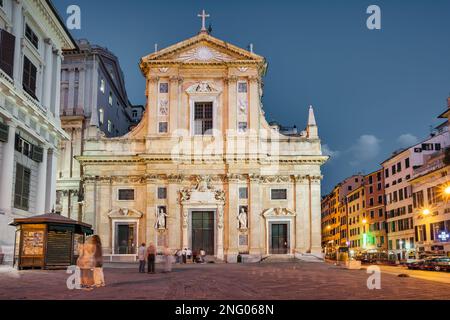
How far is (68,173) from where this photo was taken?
53.7m

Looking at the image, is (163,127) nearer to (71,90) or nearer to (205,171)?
(205,171)

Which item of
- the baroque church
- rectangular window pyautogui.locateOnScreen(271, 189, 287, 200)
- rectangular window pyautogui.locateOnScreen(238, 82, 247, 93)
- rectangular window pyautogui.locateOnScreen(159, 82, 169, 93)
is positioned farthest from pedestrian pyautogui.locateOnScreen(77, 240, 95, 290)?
rectangular window pyautogui.locateOnScreen(238, 82, 247, 93)

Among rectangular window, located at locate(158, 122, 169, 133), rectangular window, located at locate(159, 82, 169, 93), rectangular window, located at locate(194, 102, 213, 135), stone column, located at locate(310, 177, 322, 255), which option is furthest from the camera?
rectangular window, located at locate(194, 102, 213, 135)

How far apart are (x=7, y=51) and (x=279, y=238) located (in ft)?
98.0

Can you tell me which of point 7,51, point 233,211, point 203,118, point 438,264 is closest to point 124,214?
point 233,211

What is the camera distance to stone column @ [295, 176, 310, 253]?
49469 millimetres

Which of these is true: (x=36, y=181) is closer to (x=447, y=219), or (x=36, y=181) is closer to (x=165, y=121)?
(x=165, y=121)

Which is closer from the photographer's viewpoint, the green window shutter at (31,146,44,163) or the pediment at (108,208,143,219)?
the green window shutter at (31,146,44,163)

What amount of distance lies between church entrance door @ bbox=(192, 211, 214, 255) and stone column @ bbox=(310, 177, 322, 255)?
895 cm

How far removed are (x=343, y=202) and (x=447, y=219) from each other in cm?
5974

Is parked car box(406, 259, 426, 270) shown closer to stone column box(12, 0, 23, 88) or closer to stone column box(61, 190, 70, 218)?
stone column box(61, 190, 70, 218)

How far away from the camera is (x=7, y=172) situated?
2795 cm

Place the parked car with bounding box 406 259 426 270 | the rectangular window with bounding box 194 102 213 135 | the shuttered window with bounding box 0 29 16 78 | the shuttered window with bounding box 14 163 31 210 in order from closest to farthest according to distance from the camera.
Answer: the shuttered window with bounding box 0 29 16 78 → the shuttered window with bounding box 14 163 31 210 → the parked car with bounding box 406 259 426 270 → the rectangular window with bounding box 194 102 213 135
